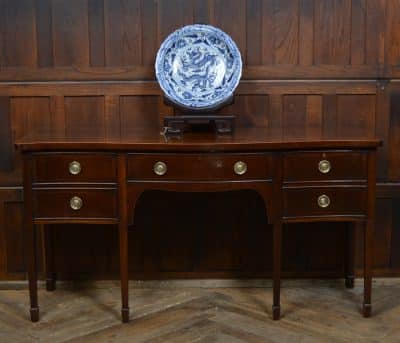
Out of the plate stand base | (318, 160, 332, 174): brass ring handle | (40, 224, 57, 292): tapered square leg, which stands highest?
the plate stand base

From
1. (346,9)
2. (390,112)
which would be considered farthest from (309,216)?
(346,9)

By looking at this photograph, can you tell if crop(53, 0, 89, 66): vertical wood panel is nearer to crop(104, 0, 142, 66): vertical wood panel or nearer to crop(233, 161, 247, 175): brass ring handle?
crop(104, 0, 142, 66): vertical wood panel

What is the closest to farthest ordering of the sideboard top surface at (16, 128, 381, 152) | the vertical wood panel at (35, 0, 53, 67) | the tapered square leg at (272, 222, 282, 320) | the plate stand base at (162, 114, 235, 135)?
the sideboard top surface at (16, 128, 381, 152) → the tapered square leg at (272, 222, 282, 320) → the plate stand base at (162, 114, 235, 135) → the vertical wood panel at (35, 0, 53, 67)

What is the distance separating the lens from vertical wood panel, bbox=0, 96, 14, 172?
8.52 feet

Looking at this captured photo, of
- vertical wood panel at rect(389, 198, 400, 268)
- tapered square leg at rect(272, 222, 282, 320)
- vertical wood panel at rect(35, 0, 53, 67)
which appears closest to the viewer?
tapered square leg at rect(272, 222, 282, 320)

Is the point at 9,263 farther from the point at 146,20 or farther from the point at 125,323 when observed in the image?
the point at 146,20

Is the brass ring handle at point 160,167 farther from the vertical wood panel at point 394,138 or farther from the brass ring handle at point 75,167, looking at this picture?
the vertical wood panel at point 394,138

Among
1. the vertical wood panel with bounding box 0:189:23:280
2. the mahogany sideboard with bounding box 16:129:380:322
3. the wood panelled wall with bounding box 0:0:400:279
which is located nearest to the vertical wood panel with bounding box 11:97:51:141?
the wood panelled wall with bounding box 0:0:400:279

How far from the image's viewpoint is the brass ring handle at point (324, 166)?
7.29 feet

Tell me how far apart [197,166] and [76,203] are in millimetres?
444

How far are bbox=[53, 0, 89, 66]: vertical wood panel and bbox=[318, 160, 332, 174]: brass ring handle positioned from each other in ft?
3.37

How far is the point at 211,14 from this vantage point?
101 inches

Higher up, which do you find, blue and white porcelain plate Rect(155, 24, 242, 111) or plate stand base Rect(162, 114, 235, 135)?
blue and white porcelain plate Rect(155, 24, 242, 111)

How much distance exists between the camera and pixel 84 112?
8.56ft
